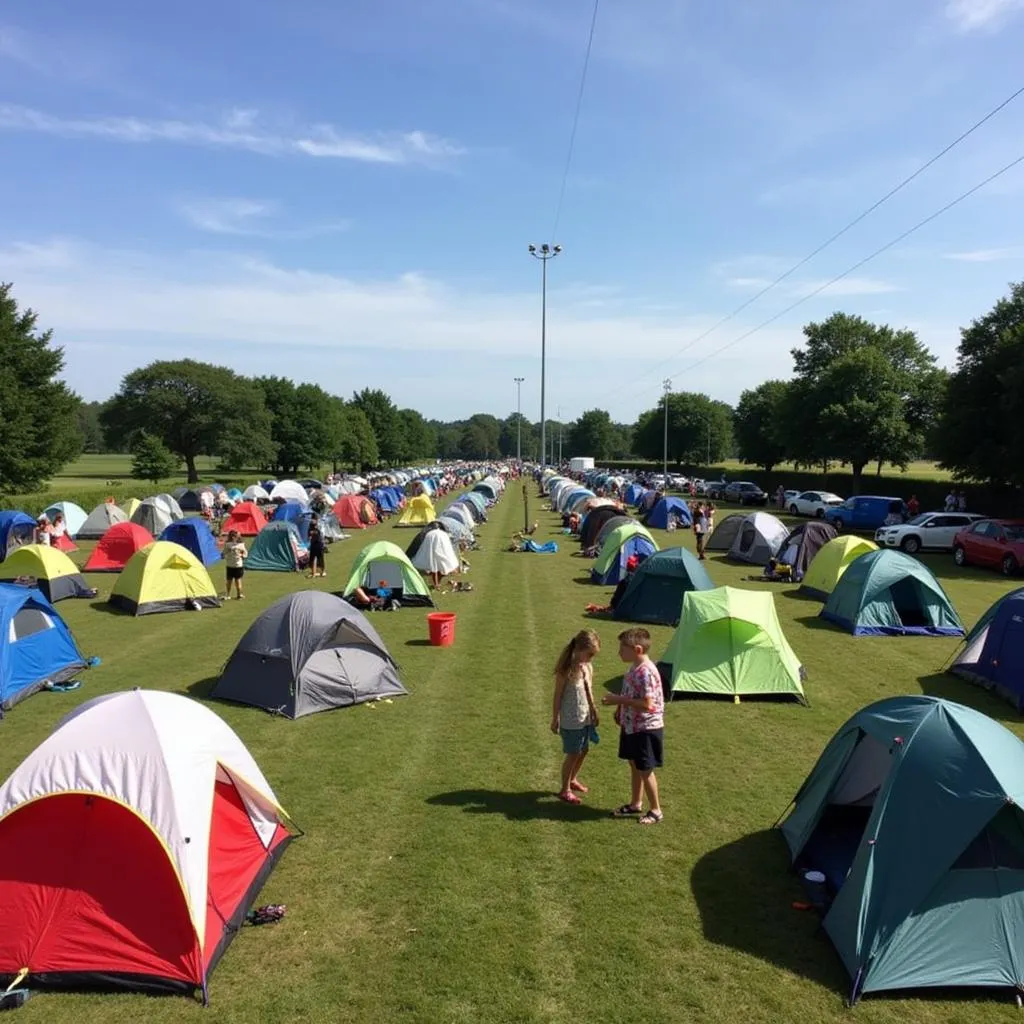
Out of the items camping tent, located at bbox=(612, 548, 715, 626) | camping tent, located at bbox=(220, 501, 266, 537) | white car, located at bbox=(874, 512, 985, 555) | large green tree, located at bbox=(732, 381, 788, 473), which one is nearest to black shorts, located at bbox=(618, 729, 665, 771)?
camping tent, located at bbox=(612, 548, 715, 626)

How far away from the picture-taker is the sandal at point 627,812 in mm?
7918

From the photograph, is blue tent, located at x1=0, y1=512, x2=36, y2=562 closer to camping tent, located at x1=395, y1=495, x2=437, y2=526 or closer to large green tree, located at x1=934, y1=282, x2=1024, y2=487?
camping tent, located at x1=395, y1=495, x2=437, y2=526

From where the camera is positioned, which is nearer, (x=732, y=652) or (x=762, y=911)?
(x=762, y=911)

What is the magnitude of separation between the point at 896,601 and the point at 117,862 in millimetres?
14998

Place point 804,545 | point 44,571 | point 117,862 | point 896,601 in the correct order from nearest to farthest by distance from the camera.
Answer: point 117,862 < point 896,601 < point 44,571 < point 804,545

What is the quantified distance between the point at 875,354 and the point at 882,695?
42160 mm

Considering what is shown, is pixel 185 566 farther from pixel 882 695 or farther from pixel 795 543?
pixel 795 543

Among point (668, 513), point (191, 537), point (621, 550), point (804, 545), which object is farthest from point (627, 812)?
point (668, 513)

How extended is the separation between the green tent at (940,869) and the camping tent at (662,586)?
10462 mm

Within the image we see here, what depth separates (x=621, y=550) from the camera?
21.9 meters

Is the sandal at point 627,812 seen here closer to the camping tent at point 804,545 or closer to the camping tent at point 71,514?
the camping tent at point 804,545

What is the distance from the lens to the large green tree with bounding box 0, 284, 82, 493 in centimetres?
3775

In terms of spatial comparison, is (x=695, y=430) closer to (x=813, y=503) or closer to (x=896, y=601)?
(x=813, y=503)

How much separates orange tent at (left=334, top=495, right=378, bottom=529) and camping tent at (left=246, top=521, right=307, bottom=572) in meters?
11.6
